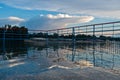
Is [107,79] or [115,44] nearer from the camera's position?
[107,79]

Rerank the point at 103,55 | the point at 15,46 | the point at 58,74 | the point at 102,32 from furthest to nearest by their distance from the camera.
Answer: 1. the point at 15,46
2. the point at 103,55
3. the point at 102,32
4. the point at 58,74

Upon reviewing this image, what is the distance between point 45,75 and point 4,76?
943 millimetres

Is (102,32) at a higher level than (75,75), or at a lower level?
higher

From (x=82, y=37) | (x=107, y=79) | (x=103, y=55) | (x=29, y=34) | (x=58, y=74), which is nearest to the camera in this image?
(x=107, y=79)

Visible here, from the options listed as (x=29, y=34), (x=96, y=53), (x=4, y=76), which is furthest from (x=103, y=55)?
(x=29, y=34)

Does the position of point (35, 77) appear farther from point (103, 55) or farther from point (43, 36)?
point (43, 36)

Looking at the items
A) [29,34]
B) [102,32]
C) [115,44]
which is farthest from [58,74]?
[29,34]

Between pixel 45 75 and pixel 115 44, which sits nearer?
pixel 45 75

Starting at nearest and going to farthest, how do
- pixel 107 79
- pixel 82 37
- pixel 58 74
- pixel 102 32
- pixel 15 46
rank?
1. pixel 107 79
2. pixel 58 74
3. pixel 102 32
4. pixel 82 37
5. pixel 15 46

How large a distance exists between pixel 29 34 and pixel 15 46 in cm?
313

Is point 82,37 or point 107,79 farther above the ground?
point 82,37

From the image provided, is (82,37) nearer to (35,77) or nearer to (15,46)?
(35,77)

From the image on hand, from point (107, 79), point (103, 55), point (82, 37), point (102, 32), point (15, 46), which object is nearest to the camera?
point (107, 79)

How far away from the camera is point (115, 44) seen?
11164mm
